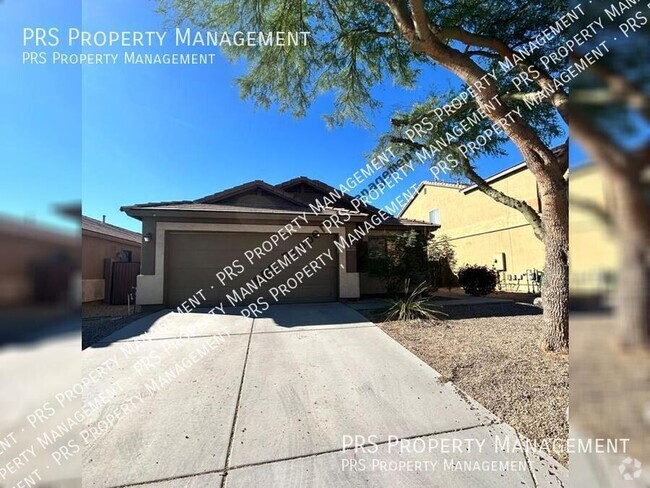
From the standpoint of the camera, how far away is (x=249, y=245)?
9578mm

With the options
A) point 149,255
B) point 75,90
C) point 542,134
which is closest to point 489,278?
point 542,134

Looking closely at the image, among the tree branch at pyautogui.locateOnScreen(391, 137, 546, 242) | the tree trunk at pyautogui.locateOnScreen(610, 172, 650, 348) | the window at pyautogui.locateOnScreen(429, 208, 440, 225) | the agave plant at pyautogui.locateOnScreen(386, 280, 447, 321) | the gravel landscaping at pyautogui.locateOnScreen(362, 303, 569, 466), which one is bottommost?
the gravel landscaping at pyautogui.locateOnScreen(362, 303, 569, 466)

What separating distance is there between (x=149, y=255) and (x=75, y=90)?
865 centimetres

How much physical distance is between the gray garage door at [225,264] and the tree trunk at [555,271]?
608cm

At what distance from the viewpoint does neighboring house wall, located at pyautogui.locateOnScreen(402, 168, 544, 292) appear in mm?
13570

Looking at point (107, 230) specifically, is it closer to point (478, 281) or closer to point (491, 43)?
point (491, 43)

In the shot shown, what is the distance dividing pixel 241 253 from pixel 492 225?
12454mm

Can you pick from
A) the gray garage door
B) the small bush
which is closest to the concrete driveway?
the gray garage door

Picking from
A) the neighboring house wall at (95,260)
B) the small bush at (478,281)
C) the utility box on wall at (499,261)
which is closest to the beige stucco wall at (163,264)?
the neighboring house wall at (95,260)

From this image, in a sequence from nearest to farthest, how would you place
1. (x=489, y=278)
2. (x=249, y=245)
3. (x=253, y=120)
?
1. (x=253, y=120)
2. (x=249, y=245)
3. (x=489, y=278)

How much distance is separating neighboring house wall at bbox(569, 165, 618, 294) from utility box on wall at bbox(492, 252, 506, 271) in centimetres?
1605

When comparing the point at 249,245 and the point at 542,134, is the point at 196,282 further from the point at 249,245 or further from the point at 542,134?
the point at 542,134

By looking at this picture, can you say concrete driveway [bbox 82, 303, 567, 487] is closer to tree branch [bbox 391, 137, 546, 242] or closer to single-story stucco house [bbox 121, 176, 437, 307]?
tree branch [bbox 391, 137, 546, 242]

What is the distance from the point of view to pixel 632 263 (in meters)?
0.57
